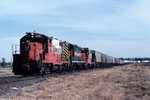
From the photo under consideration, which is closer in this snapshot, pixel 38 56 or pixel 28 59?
pixel 28 59

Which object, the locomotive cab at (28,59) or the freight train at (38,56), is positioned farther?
the freight train at (38,56)

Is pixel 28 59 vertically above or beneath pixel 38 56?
beneath

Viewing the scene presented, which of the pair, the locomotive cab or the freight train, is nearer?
the locomotive cab

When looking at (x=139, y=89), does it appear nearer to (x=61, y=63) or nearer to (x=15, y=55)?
(x=15, y=55)

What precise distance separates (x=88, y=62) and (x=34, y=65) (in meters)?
32.8

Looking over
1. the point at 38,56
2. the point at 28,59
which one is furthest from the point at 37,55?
the point at 28,59

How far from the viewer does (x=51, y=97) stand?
1576cm

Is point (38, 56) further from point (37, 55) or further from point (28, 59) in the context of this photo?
point (28, 59)

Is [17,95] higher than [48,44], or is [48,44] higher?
[48,44]

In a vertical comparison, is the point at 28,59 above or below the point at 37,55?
below

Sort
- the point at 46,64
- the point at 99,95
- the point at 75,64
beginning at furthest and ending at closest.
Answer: the point at 75,64, the point at 46,64, the point at 99,95

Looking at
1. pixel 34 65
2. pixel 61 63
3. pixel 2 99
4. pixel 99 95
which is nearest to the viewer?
pixel 2 99

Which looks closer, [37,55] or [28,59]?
[28,59]

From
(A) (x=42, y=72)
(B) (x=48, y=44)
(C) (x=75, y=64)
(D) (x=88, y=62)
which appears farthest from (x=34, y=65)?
(D) (x=88, y=62)
